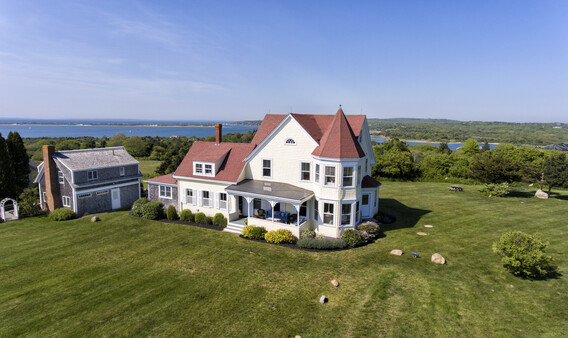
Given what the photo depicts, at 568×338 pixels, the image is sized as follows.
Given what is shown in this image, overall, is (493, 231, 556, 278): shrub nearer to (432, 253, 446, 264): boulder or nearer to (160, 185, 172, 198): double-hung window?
(432, 253, 446, 264): boulder

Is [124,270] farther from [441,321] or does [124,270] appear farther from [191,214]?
[441,321]

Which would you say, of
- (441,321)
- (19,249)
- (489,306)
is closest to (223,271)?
(441,321)

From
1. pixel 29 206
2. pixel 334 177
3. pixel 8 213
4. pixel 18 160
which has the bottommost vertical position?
pixel 8 213

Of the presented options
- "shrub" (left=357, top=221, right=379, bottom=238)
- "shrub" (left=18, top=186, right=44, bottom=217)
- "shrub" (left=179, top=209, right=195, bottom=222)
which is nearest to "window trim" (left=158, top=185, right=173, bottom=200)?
"shrub" (left=179, top=209, right=195, bottom=222)

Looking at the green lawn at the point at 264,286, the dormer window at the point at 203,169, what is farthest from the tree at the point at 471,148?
the dormer window at the point at 203,169

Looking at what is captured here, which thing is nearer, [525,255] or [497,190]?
[525,255]

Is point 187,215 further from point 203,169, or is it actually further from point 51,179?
point 51,179

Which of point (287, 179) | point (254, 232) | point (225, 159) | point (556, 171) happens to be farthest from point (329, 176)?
point (556, 171)
